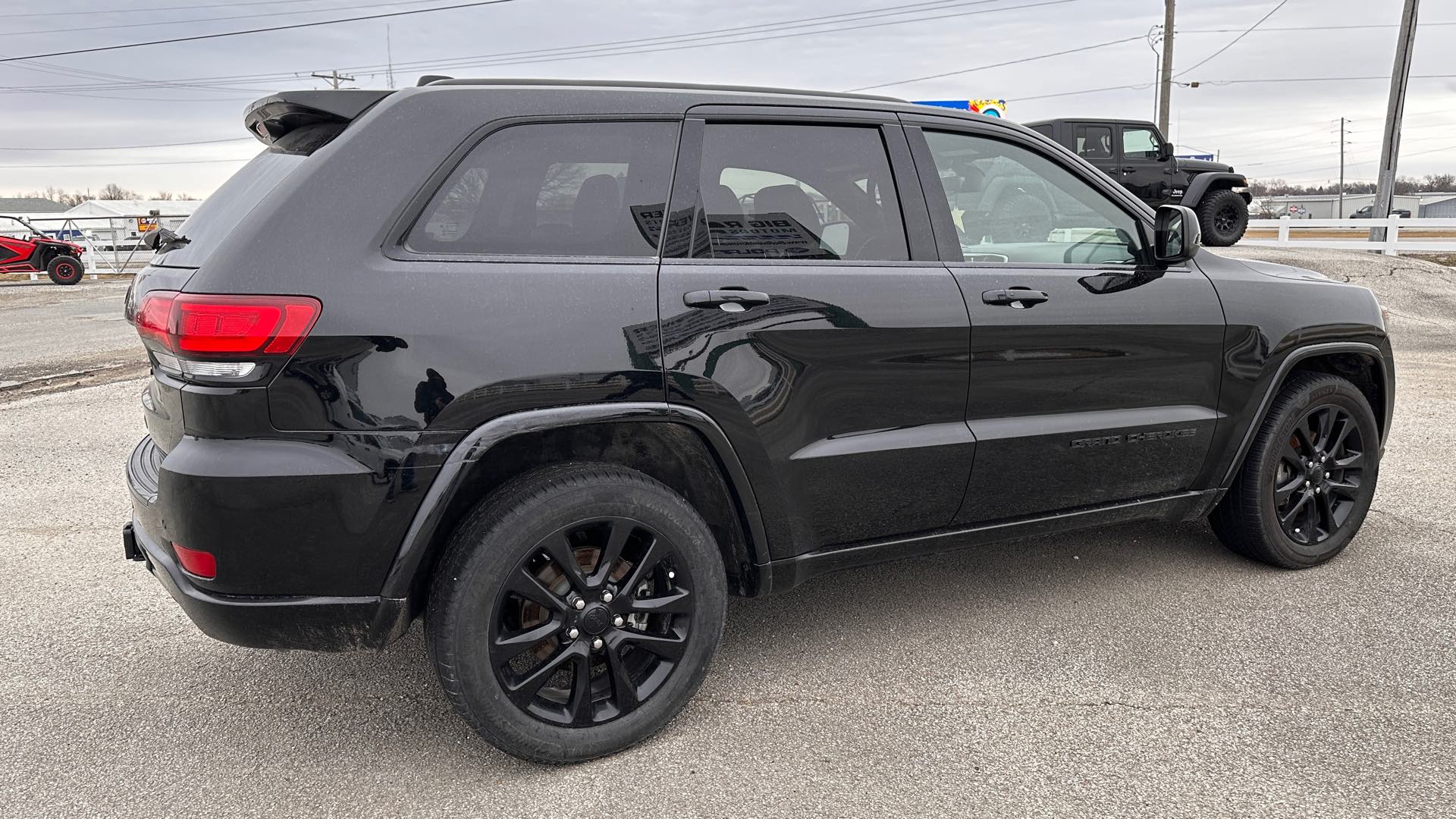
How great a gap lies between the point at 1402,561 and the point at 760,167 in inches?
125

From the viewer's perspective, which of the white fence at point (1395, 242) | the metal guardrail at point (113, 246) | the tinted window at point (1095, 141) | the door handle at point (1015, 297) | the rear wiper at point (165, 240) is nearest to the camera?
the rear wiper at point (165, 240)

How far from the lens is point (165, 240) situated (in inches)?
114

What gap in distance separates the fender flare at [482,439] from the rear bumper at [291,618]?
0.07 metres

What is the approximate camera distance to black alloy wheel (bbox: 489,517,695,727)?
256 centimetres

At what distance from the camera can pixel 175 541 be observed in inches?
94.5

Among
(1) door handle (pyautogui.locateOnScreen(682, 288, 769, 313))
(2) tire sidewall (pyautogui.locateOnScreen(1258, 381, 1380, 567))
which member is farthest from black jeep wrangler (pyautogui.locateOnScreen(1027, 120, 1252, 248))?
(1) door handle (pyautogui.locateOnScreen(682, 288, 769, 313))

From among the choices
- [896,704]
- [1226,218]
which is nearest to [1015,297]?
[896,704]

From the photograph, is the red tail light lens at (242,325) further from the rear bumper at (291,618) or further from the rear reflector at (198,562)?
the rear bumper at (291,618)

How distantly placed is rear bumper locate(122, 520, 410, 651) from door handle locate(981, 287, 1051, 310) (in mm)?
1942

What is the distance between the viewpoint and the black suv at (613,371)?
2.33 m

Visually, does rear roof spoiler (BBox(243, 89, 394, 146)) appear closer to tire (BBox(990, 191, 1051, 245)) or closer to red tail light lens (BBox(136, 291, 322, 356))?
red tail light lens (BBox(136, 291, 322, 356))

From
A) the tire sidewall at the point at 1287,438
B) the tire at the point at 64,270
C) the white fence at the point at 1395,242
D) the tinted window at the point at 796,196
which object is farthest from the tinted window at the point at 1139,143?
the tire at the point at 64,270

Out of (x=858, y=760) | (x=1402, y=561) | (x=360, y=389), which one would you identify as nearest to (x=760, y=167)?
(x=360, y=389)

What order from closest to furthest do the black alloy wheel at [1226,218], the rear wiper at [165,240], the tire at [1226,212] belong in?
the rear wiper at [165,240] < the tire at [1226,212] < the black alloy wheel at [1226,218]
